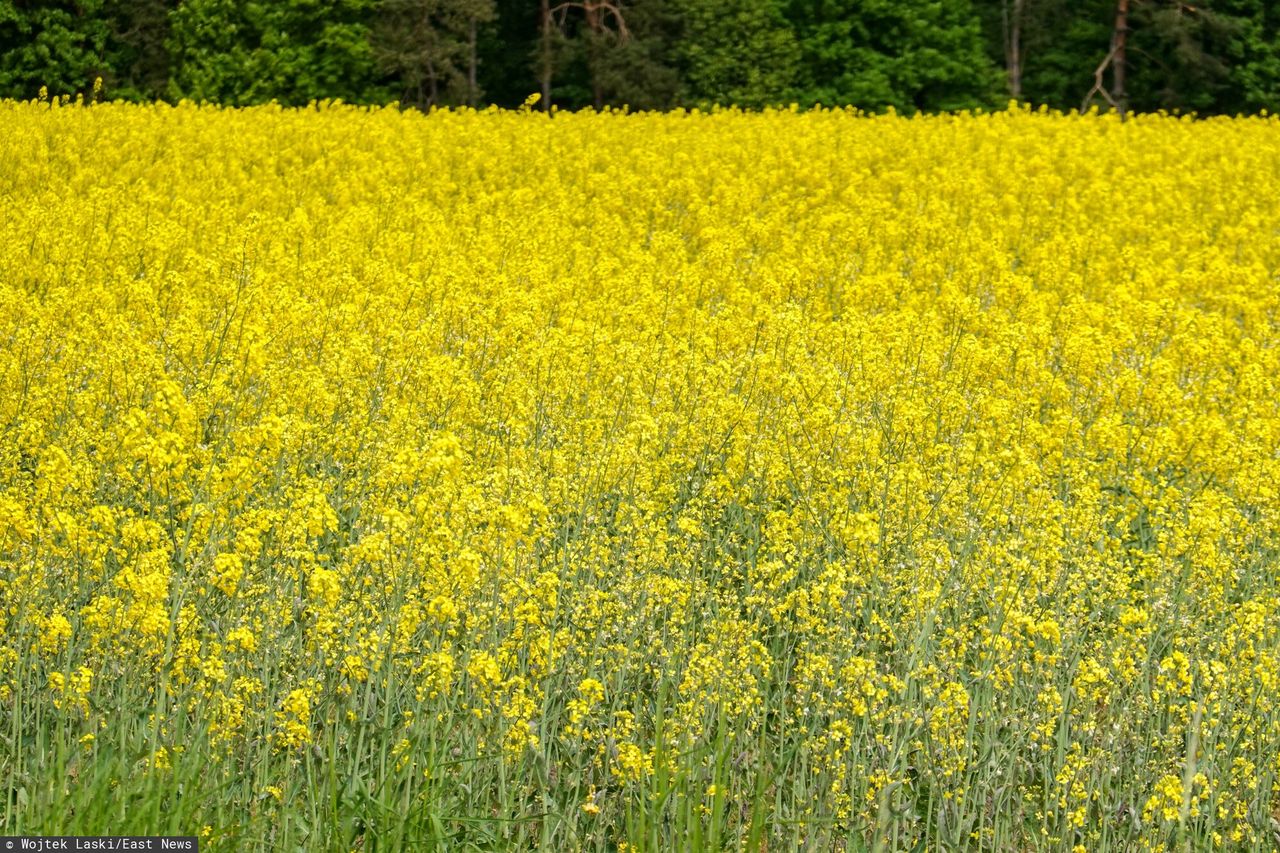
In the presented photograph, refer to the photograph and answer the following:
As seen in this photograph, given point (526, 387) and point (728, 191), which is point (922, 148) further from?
point (526, 387)

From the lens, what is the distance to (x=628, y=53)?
30.5m

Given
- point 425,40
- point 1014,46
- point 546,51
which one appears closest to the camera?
point 425,40

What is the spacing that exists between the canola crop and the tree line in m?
20.2

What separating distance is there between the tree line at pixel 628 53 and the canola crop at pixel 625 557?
20211 millimetres

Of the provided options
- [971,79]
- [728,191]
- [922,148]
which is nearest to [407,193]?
[728,191]

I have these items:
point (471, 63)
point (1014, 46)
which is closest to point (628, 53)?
point (471, 63)

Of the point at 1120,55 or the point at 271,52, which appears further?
the point at 1120,55

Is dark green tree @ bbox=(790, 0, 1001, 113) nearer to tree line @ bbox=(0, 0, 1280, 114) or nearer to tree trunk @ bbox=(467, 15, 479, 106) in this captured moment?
tree line @ bbox=(0, 0, 1280, 114)

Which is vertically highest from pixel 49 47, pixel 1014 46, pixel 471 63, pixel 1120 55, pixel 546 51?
pixel 1014 46

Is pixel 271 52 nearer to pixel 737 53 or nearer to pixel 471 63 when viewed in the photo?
pixel 471 63

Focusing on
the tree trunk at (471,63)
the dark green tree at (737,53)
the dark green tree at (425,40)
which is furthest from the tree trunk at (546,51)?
the dark green tree at (737,53)

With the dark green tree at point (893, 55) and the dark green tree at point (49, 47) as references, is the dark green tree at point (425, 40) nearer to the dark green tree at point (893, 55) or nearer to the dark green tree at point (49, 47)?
the dark green tree at point (49, 47)

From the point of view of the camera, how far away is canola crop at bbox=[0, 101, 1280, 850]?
167 inches

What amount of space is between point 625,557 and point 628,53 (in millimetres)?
26420
